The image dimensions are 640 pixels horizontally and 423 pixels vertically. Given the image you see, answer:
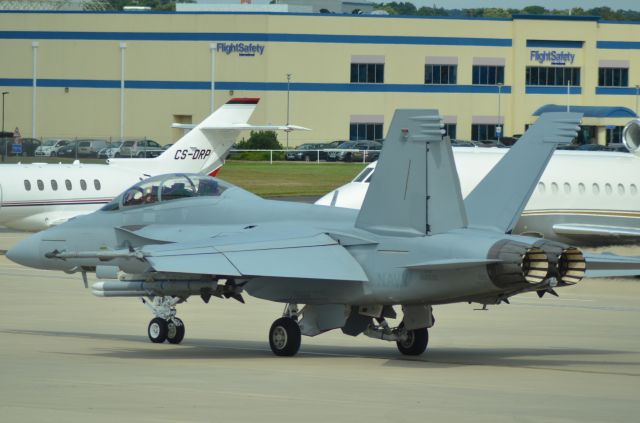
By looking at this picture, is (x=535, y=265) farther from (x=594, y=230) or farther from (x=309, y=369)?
(x=594, y=230)

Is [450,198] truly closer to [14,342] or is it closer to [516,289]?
[516,289]

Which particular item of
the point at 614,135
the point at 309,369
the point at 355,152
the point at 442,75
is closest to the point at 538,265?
the point at 309,369

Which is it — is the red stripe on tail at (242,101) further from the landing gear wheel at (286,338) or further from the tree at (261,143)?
the tree at (261,143)

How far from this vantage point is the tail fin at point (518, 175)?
18188 mm

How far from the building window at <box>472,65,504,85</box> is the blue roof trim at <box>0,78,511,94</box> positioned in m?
0.46

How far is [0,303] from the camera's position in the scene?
26.6 meters

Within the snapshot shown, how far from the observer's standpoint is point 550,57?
11412 cm

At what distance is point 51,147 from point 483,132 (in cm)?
3966

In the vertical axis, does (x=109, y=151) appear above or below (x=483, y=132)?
below

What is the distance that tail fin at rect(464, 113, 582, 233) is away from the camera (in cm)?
1819

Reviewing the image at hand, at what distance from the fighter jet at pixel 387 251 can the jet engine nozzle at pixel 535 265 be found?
0.01 metres

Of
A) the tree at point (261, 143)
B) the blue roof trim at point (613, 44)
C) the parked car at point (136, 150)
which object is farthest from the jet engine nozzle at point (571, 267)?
the blue roof trim at point (613, 44)

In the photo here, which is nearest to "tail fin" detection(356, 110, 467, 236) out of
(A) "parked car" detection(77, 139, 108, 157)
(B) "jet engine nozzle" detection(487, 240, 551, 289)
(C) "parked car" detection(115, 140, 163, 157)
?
(B) "jet engine nozzle" detection(487, 240, 551, 289)

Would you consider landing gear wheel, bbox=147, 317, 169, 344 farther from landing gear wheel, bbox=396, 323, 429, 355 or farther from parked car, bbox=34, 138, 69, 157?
parked car, bbox=34, 138, 69, 157
